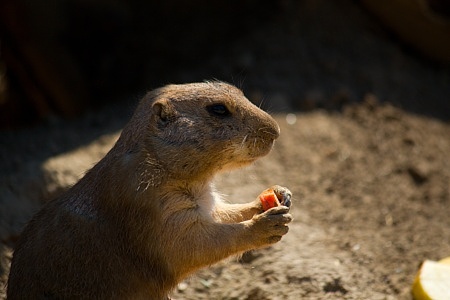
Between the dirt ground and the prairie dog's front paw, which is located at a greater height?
the dirt ground

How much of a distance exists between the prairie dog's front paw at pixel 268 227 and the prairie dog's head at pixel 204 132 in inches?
15.9

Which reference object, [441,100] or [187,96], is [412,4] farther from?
[187,96]

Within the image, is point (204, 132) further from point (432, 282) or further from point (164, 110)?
point (432, 282)

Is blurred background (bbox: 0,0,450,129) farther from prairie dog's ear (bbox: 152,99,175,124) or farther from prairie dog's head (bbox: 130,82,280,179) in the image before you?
prairie dog's ear (bbox: 152,99,175,124)

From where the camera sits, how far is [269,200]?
4.93 metres

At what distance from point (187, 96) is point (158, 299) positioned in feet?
4.42

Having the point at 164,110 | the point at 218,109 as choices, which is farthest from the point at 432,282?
the point at 164,110

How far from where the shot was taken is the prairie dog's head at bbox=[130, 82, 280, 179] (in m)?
4.69

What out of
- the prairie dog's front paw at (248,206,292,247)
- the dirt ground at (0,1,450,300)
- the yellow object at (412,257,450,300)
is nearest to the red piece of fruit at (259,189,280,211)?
the prairie dog's front paw at (248,206,292,247)

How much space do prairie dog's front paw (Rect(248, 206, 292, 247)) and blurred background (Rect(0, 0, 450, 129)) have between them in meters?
3.97

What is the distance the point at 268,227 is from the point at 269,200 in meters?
0.34

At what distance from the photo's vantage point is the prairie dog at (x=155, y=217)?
15.1 feet

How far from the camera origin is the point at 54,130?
8.21 metres

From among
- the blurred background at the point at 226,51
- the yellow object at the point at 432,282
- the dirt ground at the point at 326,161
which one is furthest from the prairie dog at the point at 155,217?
the blurred background at the point at 226,51
